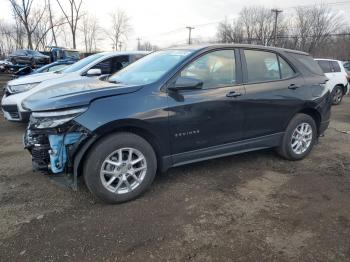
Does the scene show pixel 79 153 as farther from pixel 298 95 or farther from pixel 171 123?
pixel 298 95

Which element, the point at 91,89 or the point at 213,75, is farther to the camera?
the point at 213,75

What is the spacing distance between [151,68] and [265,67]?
1.62 meters

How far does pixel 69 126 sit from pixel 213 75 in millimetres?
1863

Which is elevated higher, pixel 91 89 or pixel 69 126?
pixel 91 89

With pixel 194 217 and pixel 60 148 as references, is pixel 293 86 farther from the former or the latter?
pixel 60 148

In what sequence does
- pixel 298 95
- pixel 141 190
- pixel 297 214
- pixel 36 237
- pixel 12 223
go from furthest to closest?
pixel 298 95
pixel 141 190
pixel 297 214
pixel 12 223
pixel 36 237

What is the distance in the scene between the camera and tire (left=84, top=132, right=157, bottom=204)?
11.4 ft

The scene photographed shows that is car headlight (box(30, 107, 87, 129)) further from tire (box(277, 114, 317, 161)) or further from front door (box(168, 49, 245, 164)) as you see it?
tire (box(277, 114, 317, 161))

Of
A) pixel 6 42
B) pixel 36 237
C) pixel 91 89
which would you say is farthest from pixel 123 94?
pixel 6 42

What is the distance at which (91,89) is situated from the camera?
145 inches

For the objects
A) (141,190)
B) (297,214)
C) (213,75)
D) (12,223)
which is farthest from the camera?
(213,75)

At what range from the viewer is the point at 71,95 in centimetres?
349

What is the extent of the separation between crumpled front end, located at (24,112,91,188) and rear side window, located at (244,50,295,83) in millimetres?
2375

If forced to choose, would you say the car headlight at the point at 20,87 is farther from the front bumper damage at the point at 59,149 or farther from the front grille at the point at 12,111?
the front bumper damage at the point at 59,149
